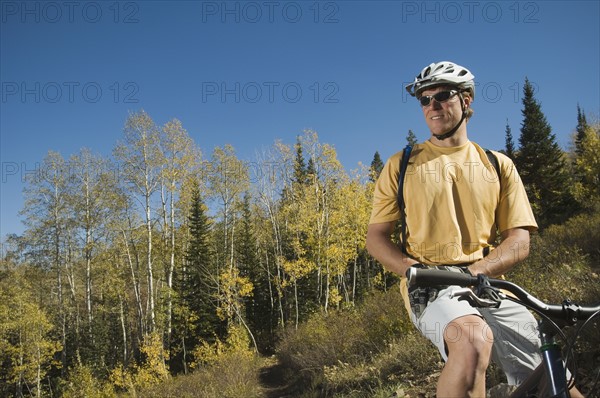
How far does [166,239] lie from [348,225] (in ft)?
34.4

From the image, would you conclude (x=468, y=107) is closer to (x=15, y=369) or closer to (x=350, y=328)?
(x=350, y=328)

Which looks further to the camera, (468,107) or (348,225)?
(348,225)

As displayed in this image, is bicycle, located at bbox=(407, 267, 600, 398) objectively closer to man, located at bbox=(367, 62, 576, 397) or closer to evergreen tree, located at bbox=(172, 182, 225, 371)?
man, located at bbox=(367, 62, 576, 397)

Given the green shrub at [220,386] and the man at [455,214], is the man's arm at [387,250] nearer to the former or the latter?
the man at [455,214]

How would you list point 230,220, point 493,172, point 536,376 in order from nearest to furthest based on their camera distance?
point 536,376 → point 493,172 → point 230,220

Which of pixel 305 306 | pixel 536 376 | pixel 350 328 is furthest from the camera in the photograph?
pixel 305 306

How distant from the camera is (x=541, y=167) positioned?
94.7ft

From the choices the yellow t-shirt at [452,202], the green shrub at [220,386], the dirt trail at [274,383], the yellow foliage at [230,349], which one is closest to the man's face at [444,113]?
the yellow t-shirt at [452,202]

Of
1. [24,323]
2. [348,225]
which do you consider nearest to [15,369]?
[24,323]

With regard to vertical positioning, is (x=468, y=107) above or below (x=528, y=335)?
above

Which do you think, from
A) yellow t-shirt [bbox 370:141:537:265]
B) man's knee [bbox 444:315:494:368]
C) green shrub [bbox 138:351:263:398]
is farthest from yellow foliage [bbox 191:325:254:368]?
man's knee [bbox 444:315:494:368]

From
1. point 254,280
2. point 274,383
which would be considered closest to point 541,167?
point 254,280

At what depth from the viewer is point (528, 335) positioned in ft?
5.89

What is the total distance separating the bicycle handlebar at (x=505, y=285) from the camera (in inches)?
49.6
